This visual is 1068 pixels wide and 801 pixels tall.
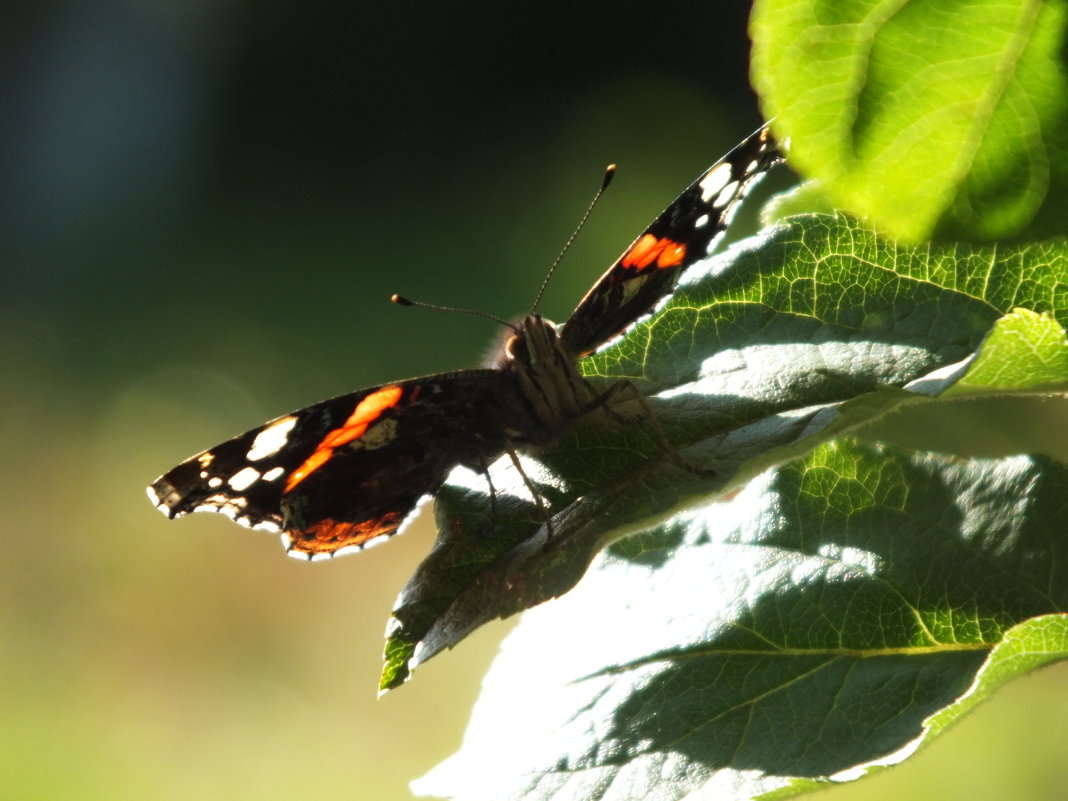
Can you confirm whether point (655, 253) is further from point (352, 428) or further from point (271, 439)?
point (271, 439)

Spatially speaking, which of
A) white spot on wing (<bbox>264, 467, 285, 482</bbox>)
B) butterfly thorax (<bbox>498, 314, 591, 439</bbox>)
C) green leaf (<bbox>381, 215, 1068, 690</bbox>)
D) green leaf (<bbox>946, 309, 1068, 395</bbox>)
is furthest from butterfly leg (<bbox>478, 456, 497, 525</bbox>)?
green leaf (<bbox>946, 309, 1068, 395</bbox>)

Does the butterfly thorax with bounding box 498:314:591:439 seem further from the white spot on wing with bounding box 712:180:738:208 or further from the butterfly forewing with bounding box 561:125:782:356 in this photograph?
the white spot on wing with bounding box 712:180:738:208

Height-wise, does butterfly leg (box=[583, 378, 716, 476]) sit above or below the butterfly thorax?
below

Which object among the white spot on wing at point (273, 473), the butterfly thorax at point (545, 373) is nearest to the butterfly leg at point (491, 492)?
the butterfly thorax at point (545, 373)

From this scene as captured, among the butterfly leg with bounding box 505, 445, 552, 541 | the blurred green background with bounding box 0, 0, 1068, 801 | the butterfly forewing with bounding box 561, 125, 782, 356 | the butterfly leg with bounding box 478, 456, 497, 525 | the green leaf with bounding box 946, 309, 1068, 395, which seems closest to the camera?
the green leaf with bounding box 946, 309, 1068, 395

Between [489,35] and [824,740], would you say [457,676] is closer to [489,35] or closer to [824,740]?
[824,740]

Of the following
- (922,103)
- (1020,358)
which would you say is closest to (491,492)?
(1020,358)

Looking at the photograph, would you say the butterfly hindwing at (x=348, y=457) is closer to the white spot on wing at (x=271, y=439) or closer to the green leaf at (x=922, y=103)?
the white spot on wing at (x=271, y=439)
